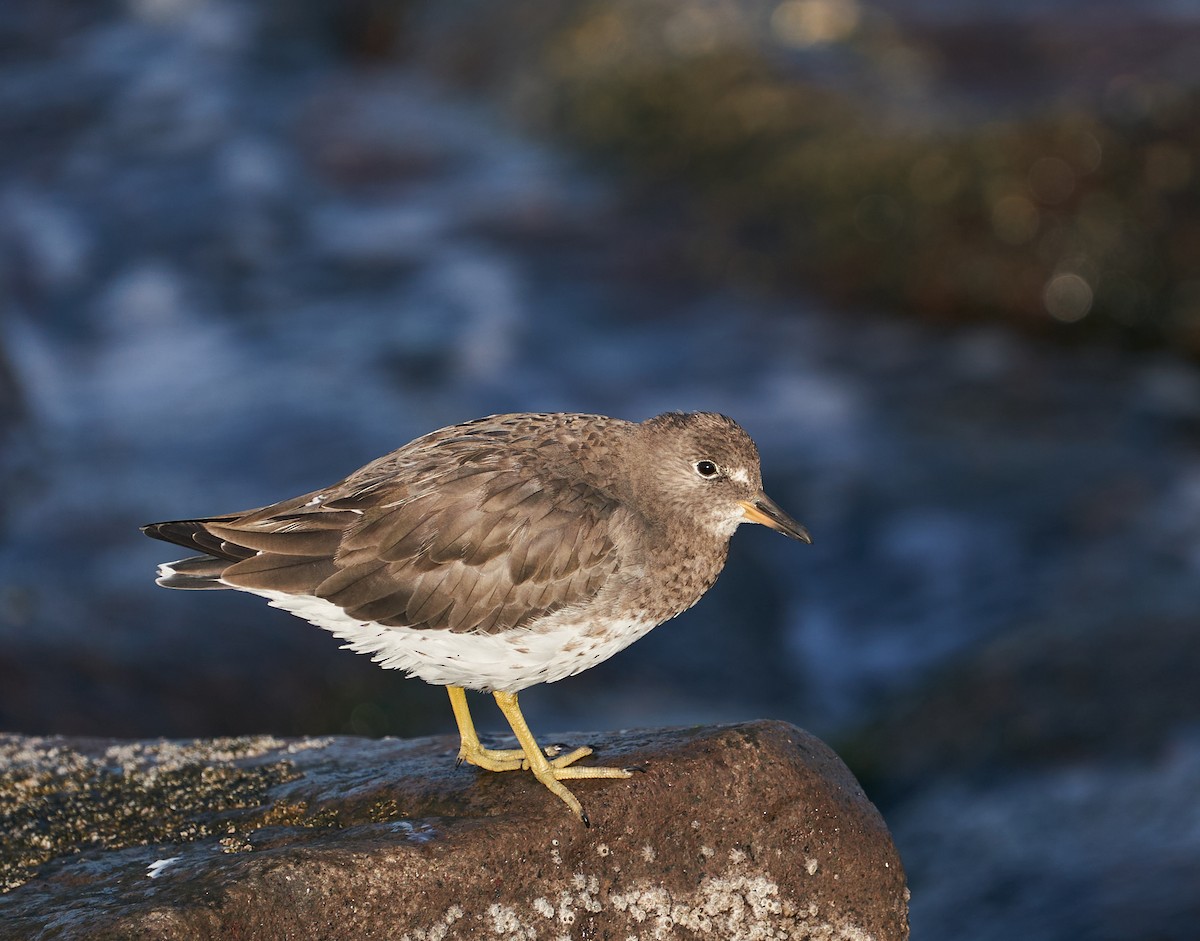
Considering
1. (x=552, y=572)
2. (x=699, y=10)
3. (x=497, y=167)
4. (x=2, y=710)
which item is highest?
(x=699, y=10)

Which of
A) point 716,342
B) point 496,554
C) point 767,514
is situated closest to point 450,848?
point 496,554

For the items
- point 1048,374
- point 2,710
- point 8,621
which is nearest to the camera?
point 2,710

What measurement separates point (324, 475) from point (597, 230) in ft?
22.8

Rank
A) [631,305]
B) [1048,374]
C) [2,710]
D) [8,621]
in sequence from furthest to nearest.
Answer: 1. [631,305]
2. [1048,374]
3. [8,621]
4. [2,710]

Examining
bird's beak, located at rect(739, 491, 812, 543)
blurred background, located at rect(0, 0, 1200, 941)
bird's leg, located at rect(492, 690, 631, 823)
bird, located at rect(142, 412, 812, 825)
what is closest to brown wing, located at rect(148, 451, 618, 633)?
bird, located at rect(142, 412, 812, 825)

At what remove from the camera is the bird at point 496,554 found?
657cm

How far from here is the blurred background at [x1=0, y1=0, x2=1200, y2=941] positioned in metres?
10.5

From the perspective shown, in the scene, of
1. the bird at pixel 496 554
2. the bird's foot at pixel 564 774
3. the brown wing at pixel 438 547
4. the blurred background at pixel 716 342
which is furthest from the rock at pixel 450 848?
the blurred background at pixel 716 342

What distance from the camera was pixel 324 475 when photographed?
46.9 feet

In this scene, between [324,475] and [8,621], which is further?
[324,475]

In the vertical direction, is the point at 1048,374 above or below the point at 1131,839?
above

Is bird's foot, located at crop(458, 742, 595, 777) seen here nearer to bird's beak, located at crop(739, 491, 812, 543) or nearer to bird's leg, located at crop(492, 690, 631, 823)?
bird's leg, located at crop(492, 690, 631, 823)

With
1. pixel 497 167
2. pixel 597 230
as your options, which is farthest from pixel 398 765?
pixel 497 167

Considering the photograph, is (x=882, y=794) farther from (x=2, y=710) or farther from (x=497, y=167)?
(x=497, y=167)
